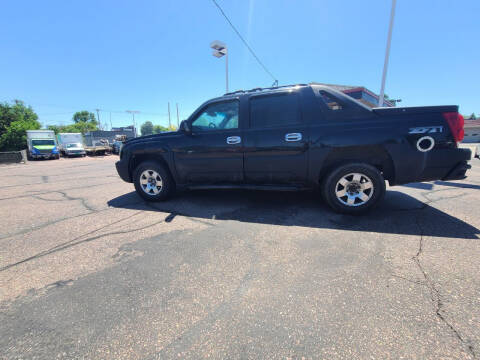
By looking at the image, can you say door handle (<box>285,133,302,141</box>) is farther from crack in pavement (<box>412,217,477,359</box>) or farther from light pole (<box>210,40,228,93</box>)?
light pole (<box>210,40,228,93</box>)

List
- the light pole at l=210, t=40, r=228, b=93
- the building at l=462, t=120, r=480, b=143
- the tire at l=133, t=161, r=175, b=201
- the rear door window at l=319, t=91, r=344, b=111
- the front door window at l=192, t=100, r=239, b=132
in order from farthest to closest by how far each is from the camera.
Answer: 1. the building at l=462, t=120, r=480, b=143
2. the light pole at l=210, t=40, r=228, b=93
3. the tire at l=133, t=161, r=175, b=201
4. the front door window at l=192, t=100, r=239, b=132
5. the rear door window at l=319, t=91, r=344, b=111

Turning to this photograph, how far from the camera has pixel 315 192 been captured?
179 inches

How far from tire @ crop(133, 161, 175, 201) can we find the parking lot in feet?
2.42

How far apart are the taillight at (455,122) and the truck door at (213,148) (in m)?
2.90

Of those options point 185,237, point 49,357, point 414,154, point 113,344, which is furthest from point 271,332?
point 414,154

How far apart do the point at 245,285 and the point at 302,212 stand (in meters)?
1.90

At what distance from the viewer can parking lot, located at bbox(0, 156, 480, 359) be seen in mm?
1327

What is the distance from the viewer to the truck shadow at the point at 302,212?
9.25 ft

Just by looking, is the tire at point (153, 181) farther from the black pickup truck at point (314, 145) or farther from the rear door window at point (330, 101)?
the rear door window at point (330, 101)

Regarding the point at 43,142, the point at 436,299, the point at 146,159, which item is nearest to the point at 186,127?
the point at 146,159

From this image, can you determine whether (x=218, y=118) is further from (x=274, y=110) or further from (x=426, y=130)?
(x=426, y=130)

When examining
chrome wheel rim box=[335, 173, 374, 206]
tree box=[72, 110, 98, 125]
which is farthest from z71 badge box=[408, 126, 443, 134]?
tree box=[72, 110, 98, 125]

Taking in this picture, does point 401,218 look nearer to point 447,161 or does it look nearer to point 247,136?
point 447,161

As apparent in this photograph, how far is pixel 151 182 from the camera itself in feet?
13.7
